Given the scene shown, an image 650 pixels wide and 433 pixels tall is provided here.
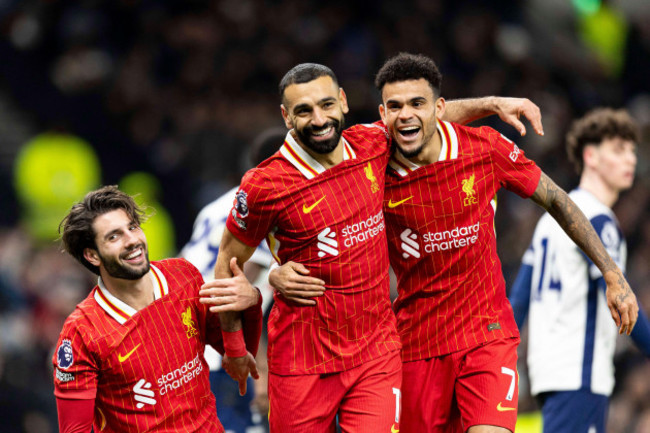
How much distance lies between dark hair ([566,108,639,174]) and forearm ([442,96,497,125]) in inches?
57.9

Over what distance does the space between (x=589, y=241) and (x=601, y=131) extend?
1712mm

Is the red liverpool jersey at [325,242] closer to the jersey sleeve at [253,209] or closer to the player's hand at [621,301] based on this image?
the jersey sleeve at [253,209]

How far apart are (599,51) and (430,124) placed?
9.10 m

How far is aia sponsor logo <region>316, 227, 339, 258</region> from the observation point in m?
3.94

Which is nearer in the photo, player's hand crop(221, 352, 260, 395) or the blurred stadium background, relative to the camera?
player's hand crop(221, 352, 260, 395)

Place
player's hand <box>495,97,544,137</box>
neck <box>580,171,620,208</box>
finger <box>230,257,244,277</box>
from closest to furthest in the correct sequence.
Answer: finger <box>230,257,244,277</box> → player's hand <box>495,97,544,137</box> → neck <box>580,171,620,208</box>

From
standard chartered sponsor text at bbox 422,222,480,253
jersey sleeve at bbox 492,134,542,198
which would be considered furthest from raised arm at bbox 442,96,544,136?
standard chartered sponsor text at bbox 422,222,480,253

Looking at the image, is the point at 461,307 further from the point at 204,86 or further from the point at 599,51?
the point at 599,51

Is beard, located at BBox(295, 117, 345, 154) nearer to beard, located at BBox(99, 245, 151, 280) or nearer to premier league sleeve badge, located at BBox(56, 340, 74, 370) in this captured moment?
beard, located at BBox(99, 245, 151, 280)

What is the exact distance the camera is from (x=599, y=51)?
40.9ft

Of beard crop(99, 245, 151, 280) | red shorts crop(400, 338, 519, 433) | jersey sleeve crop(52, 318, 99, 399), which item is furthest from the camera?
red shorts crop(400, 338, 519, 433)

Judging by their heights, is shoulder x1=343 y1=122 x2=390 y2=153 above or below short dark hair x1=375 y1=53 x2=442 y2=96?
below

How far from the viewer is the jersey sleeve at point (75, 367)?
363 centimetres

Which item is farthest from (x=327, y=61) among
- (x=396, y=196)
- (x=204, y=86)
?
(x=396, y=196)
